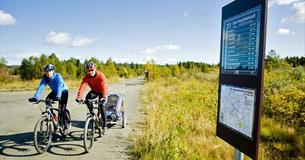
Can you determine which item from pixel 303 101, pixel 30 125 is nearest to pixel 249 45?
pixel 303 101

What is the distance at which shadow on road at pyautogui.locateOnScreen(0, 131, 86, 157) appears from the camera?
6.36 metres

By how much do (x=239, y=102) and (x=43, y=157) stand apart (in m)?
4.45

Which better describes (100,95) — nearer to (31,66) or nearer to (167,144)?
(167,144)

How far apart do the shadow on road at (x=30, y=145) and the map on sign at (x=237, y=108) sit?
3.75 meters

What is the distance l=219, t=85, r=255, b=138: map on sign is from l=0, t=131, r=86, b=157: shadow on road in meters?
3.75

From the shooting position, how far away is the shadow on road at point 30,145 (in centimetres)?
636

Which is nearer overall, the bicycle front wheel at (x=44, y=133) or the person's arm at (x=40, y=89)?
the bicycle front wheel at (x=44, y=133)

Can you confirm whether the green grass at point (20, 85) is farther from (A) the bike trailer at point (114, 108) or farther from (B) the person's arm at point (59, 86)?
(B) the person's arm at point (59, 86)

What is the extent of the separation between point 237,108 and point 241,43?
774 millimetres

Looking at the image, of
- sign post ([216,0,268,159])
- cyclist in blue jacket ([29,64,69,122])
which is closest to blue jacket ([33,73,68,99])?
cyclist in blue jacket ([29,64,69,122])

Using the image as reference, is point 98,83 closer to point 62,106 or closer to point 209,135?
point 62,106

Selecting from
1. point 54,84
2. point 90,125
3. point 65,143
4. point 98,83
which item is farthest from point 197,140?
point 54,84

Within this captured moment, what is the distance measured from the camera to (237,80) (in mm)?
3480

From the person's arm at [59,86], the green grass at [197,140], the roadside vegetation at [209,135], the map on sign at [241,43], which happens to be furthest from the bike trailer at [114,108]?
the map on sign at [241,43]
